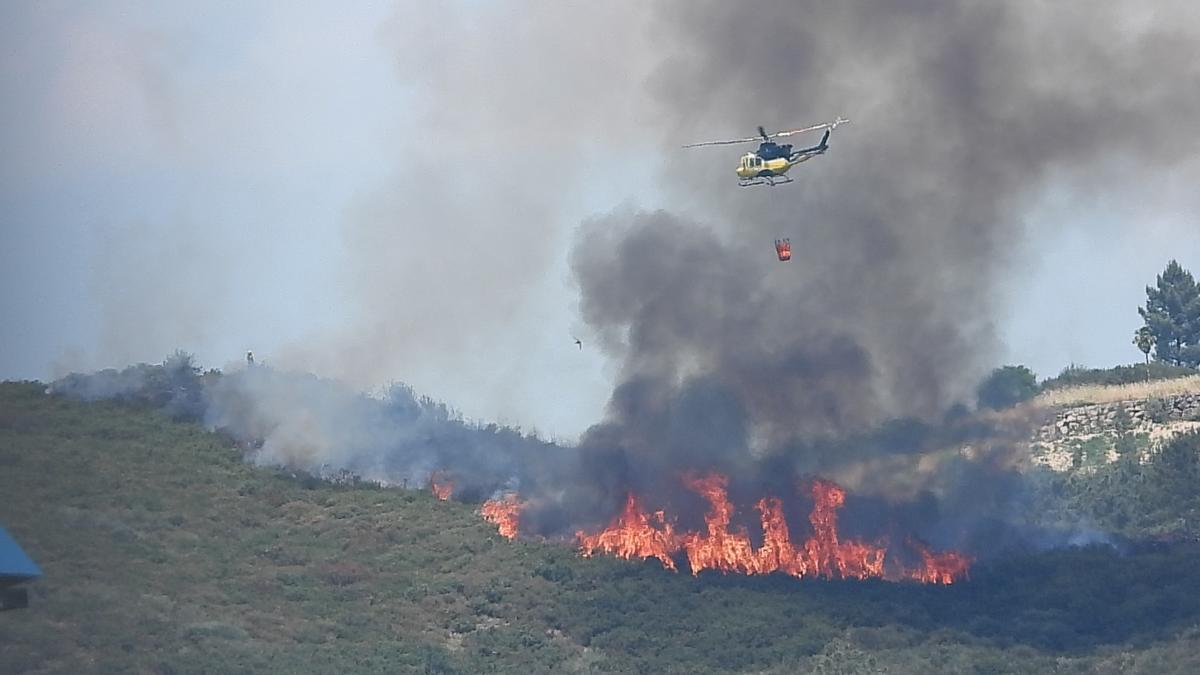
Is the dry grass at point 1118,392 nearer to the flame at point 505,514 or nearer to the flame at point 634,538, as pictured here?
the flame at point 634,538

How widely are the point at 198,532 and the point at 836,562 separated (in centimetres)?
3017

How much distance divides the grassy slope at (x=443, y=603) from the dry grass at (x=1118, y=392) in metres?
28.6

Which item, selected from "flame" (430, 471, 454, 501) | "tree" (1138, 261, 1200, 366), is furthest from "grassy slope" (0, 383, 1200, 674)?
"tree" (1138, 261, 1200, 366)

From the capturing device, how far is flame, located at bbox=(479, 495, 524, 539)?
91625mm

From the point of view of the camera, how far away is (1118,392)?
381 feet

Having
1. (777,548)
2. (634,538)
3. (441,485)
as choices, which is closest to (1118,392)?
(777,548)

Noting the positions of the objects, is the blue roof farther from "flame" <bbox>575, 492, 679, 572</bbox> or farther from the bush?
the bush

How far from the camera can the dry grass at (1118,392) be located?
114 metres

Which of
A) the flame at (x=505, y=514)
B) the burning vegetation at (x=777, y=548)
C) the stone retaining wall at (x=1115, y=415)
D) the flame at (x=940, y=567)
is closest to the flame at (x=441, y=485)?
the flame at (x=505, y=514)

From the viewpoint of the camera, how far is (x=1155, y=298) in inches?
5906

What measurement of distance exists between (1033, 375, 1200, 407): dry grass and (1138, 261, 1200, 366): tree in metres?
29.4

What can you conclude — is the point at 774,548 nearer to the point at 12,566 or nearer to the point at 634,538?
the point at 634,538

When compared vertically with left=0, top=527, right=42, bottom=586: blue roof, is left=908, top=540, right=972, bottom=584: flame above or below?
above

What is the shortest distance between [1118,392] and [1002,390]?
20.8m
